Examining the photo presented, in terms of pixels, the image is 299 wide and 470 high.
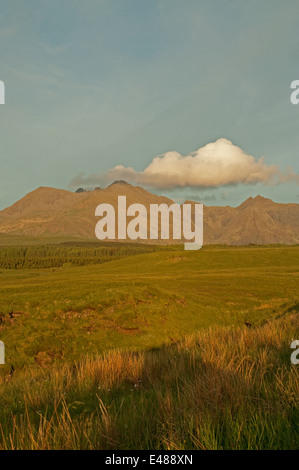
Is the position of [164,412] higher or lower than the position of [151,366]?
higher

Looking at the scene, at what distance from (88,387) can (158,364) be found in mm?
1594

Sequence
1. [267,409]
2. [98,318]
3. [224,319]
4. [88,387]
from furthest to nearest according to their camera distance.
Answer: [224,319]
[98,318]
[88,387]
[267,409]

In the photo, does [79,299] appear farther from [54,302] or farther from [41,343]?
[41,343]

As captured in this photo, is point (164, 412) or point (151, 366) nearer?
point (164, 412)

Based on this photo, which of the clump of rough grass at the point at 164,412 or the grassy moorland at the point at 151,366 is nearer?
the clump of rough grass at the point at 164,412

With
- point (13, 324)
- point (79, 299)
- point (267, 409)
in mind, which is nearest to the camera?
point (267, 409)

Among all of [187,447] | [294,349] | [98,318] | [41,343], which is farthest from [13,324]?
[187,447]

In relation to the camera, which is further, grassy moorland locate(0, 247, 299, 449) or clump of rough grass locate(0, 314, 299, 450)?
grassy moorland locate(0, 247, 299, 449)

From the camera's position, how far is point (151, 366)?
6.46 meters

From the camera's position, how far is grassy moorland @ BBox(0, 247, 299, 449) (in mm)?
3418

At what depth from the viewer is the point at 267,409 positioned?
150 inches

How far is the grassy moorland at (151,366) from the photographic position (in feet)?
11.2
